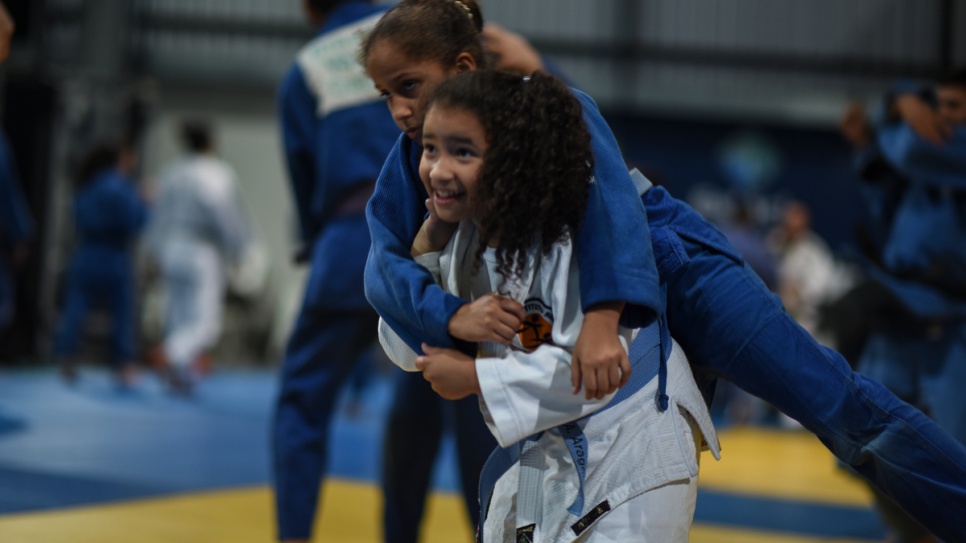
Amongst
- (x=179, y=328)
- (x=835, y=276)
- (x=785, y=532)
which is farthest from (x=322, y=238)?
Answer: (x=835, y=276)

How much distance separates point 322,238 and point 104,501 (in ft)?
5.02

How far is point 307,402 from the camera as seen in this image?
2893mm

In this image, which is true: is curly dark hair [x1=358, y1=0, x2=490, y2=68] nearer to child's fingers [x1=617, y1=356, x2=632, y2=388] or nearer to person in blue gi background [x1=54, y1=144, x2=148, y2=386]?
child's fingers [x1=617, y1=356, x2=632, y2=388]

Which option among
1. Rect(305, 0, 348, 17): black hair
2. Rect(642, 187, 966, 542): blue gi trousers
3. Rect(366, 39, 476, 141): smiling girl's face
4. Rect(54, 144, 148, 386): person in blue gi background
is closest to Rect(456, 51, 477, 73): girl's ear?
Rect(366, 39, 476, 141): smiling girl's face

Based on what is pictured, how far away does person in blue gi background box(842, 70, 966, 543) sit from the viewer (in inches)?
116

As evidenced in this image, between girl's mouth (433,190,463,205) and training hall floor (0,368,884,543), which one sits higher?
girl's mouth (433,190,463,205)

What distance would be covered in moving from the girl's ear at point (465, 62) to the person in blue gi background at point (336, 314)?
43.6 inches

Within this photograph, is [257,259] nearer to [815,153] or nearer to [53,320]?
[53,320]

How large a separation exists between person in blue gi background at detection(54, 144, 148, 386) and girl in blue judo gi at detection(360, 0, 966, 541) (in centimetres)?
698

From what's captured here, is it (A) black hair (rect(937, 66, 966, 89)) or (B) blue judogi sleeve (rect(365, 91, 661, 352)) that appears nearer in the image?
(B) blue judogi sleeve (rect(365, 91, 661, 352))

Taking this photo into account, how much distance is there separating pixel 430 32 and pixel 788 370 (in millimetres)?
815

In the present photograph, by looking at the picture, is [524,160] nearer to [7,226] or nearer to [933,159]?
[933,159]

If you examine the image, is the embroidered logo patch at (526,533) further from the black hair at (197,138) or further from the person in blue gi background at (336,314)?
the black hair at (197,138)

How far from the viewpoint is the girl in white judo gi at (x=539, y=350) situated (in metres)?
1.55
